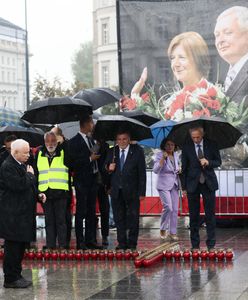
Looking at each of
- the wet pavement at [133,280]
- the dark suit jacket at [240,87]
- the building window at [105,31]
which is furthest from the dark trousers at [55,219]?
the building window at [105,31]

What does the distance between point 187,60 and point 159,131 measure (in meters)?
2.17

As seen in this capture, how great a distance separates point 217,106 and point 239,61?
0.89 metres

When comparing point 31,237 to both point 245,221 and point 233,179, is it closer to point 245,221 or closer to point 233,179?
point 233,179

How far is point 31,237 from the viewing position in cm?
1050

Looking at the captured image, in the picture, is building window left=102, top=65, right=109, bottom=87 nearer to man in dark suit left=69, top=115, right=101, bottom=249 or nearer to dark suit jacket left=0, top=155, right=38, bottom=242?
man in dark suit left=69, top=115, right=101, bottom=249

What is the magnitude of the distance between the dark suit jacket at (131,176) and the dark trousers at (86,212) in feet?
1.60

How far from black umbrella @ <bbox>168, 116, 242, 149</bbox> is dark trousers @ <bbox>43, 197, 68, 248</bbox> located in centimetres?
188

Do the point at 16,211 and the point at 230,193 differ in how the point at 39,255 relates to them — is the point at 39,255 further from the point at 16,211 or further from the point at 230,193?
the point at 230,193

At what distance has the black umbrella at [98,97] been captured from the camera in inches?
606

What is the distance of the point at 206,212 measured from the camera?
1291 cm

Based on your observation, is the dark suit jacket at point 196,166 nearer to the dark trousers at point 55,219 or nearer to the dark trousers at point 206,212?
the dark trousers at point 206,212

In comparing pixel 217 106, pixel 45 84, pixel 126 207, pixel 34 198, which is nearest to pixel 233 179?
pixel 217 106

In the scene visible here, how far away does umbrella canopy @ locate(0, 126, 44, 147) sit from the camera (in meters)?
14.2

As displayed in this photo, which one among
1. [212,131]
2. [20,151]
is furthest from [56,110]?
[20,151]
